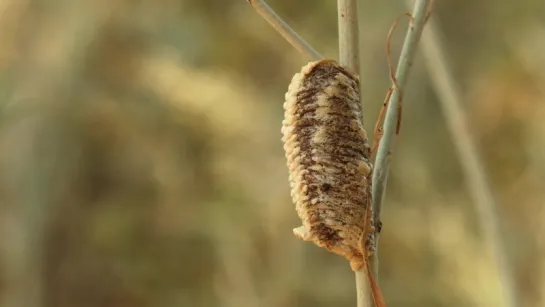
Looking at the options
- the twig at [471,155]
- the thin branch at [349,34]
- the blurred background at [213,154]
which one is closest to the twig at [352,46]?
the thin branch at [349,34]

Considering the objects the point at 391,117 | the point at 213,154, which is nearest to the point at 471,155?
the point at 391,117

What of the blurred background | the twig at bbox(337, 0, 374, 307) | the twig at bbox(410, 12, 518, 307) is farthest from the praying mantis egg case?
the blurred background

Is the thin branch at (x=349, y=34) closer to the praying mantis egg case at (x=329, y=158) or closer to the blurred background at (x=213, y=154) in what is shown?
the praying mantis egg case at (x=329, y=158)

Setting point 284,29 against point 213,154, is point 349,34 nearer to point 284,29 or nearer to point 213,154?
point 284,29

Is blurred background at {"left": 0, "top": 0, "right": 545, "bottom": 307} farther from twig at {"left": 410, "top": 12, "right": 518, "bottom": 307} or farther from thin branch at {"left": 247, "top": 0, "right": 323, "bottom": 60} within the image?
thin branch at {"left": 247, "top": 0, "right": 323, "bottom": 60}

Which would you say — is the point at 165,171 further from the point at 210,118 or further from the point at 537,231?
the point at 537,231

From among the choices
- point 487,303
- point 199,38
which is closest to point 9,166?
point 199,38
